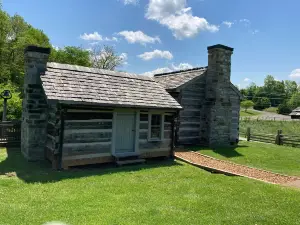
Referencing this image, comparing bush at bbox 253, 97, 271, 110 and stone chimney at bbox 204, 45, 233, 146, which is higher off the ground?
bush at bbox 253, 97, 271, 110

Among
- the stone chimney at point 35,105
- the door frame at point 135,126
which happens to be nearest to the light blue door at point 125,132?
the door frame at point 135,126

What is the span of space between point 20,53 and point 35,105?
27.6 meters

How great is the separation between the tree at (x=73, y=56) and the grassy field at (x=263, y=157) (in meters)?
32.5

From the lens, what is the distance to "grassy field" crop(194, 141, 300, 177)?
1221 centimetres

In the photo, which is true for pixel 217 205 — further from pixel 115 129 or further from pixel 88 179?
pixel 115 129

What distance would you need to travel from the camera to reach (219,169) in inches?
422

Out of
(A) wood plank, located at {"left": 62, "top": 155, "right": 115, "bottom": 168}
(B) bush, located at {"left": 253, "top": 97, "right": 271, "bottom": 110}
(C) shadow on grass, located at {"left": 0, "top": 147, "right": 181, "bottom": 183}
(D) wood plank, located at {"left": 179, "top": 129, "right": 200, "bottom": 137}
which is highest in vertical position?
(B) bush, located at {"left": 253, "top": 97, "right": 271, "bottom": 110}

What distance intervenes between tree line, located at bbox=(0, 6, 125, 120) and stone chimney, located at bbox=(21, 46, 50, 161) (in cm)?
1377

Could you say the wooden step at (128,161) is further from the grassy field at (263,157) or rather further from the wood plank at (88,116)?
the grassy field at (263,157)

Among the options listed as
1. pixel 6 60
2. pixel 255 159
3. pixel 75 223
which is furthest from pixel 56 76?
pixel 6 60

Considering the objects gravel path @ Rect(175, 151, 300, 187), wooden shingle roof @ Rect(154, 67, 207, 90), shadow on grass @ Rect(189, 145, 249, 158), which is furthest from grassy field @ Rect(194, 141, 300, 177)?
wooden shingle roof @ Rect(154, 67, 207, 90)

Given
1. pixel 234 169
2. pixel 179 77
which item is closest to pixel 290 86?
pixel 179 77

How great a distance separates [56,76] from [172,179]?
19.2 ft

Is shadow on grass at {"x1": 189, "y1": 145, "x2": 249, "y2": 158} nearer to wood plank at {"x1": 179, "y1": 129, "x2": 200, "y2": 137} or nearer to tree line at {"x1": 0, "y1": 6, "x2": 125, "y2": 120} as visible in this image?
wood plank at {"x1": 179, "y1": 129, "x2": 200, "y2": 137}
